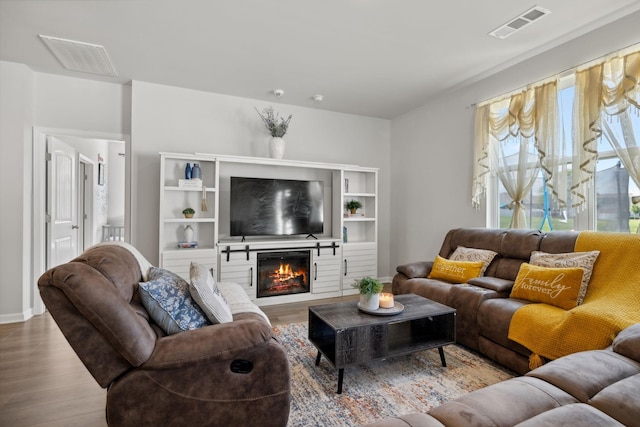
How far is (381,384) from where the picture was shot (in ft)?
7.18

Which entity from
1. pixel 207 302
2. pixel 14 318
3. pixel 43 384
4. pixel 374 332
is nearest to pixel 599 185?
pixel 374 332

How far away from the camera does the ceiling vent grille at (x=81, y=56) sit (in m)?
2.95

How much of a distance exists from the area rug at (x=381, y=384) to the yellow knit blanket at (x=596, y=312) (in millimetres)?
413

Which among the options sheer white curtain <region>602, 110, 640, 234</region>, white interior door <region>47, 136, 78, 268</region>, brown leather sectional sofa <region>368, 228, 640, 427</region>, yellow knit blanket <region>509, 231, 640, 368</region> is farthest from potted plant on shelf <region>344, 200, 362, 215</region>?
white interior door <region>47, 136, 78, 268</region>

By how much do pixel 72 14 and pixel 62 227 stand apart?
2.72 meters

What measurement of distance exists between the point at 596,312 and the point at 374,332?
53.0 inches

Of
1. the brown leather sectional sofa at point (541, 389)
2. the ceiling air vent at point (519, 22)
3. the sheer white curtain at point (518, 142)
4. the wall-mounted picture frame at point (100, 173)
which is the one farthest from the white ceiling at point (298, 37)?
the wall-mounted picture frame at point (100, 173)

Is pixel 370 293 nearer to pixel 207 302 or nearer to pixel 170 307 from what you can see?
pixel 207 302

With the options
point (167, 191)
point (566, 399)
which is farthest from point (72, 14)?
→ point (566, 399)

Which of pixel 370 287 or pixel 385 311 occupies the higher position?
pixel 370 287

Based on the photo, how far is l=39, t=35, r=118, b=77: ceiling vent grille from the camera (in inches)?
116

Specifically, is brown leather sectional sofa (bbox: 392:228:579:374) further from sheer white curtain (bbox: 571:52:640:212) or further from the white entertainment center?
the white entertainment center

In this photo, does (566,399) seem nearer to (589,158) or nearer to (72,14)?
(589,158)

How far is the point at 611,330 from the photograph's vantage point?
1.84 m
